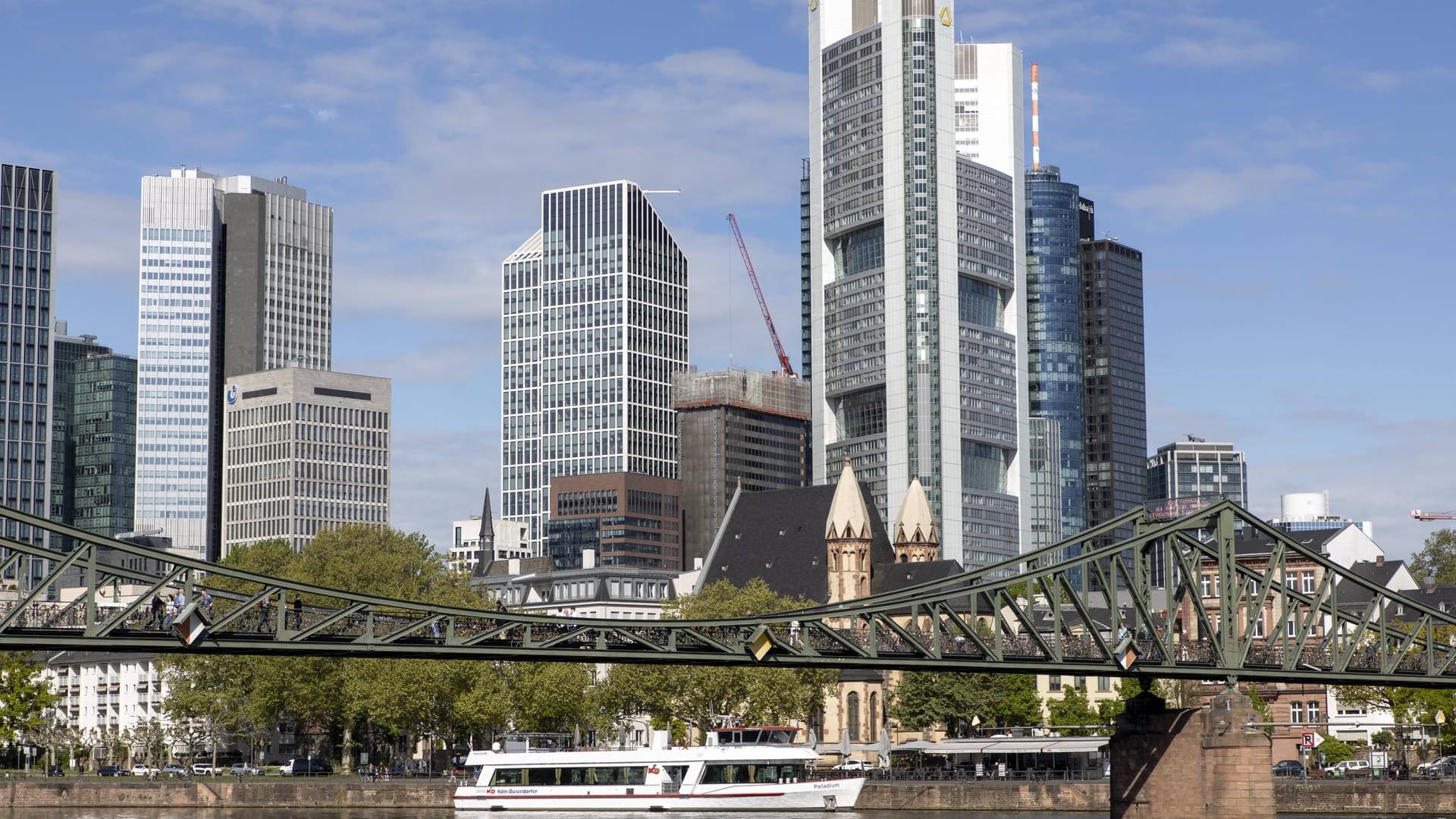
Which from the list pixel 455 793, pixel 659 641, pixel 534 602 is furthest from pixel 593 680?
pixel 659 641

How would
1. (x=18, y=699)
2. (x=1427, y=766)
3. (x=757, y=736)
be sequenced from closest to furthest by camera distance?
1. (x=1427, y=766)
2. (x=757, y=736)
3. (x=18, y=699)

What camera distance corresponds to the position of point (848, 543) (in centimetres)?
17112

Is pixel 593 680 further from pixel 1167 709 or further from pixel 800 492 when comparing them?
pixel 1167 709

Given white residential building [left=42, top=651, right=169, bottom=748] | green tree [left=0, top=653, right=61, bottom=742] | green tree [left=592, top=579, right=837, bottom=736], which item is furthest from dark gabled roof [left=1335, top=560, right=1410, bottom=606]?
white residential building [left=42, top=651, right=169, bottom=748]

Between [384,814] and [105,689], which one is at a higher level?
[105,689]

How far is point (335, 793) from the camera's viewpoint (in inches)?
4695

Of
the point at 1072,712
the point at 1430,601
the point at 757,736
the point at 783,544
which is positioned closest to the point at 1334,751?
the point at 1430,601

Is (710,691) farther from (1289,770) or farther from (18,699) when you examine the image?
(18,699)

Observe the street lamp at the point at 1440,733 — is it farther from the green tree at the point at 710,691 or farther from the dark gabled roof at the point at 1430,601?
the green tree at the point at 710,691

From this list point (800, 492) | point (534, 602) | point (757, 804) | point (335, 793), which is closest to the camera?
point (757, 804)

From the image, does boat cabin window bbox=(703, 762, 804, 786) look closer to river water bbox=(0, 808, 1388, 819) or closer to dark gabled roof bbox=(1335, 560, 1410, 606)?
river water bbox=(0, 808, 1388, 819)

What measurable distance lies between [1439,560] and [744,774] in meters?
88.9

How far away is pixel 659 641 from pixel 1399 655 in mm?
30460

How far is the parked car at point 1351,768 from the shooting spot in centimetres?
11119
